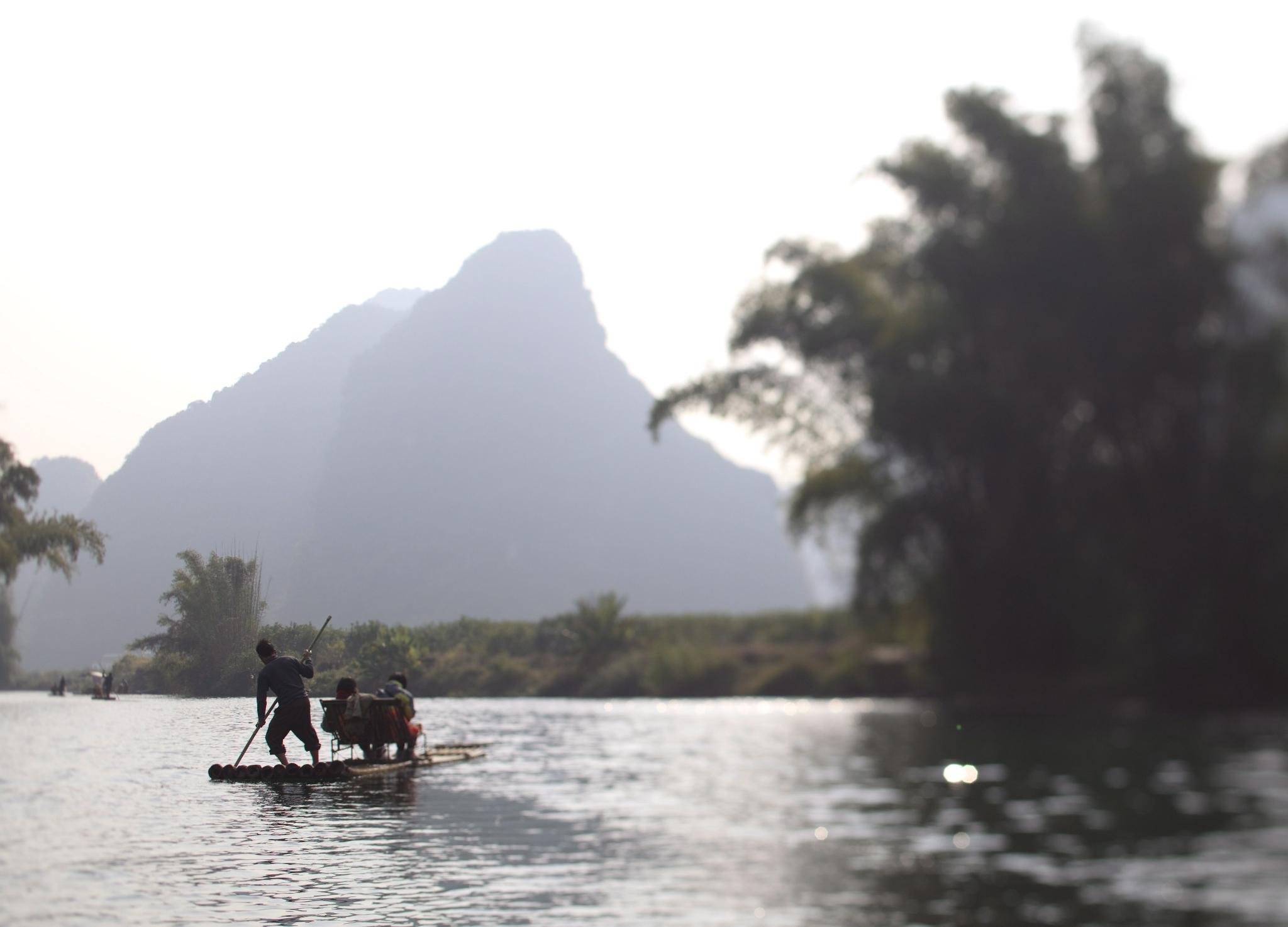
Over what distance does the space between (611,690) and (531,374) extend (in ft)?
20.5

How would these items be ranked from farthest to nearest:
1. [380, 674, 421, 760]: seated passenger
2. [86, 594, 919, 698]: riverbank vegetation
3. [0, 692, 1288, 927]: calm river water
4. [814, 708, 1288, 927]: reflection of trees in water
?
[380, 674, 421, 760]: seated passenger < [86, 594, 919, 698]: riverbank vegetation < [0, 692, 1288, 927]: calm river water < [814, 708, 1288, 927]: reflection of trees in water

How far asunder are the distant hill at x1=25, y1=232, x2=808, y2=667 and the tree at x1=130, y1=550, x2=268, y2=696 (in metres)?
0.25

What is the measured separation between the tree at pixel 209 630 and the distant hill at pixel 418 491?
0.82ft

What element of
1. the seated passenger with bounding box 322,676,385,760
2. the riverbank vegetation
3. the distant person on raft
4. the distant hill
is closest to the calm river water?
the riverbank vegetation

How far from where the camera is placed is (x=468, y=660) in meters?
9.41

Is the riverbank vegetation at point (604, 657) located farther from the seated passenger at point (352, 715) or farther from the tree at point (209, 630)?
the seated passenger at point (352, 715)

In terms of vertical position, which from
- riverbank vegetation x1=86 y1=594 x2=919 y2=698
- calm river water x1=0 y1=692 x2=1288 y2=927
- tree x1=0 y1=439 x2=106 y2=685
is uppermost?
tree x1=0 y1=439 x2=106 y2=685

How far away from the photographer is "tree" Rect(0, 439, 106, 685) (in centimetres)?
884

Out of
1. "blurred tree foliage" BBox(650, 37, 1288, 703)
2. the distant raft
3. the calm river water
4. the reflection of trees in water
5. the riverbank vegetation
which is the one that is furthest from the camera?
the distant raft

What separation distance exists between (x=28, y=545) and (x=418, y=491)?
140 inches

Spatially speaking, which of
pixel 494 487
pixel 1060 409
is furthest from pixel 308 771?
pixel 1060 409

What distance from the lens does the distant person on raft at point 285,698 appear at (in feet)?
26.1

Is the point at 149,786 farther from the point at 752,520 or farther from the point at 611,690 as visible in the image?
the point at 752,520

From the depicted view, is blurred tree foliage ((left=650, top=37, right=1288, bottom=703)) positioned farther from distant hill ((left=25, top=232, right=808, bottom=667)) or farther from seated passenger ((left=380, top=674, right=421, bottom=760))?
seated passenger ((left=380, top=674, right=421, bottom=760))
